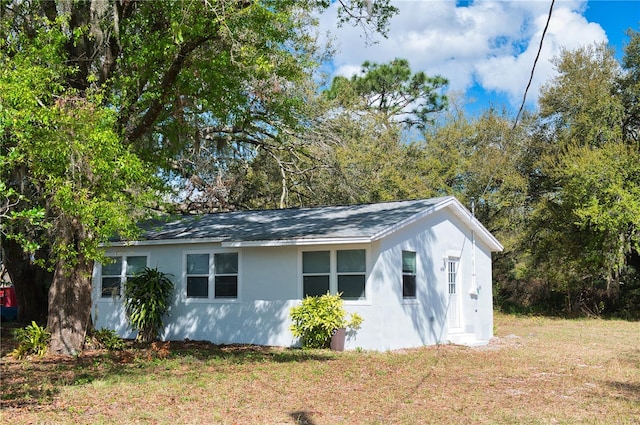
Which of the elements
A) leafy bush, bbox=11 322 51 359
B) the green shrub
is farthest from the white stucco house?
leafy bush, bbox=11 322 51 359

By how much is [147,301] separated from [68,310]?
2.91 metres

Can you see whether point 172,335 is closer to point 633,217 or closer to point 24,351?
point 24,351

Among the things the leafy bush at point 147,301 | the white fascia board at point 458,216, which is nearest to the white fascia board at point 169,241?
the leafy bush at point 147,301

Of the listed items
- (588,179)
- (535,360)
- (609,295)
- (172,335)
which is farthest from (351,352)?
(609,295)

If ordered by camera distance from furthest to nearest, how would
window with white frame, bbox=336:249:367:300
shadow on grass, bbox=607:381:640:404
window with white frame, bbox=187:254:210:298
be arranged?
window with white frame, bbox=187:254:210:298 < window with white frame, bbox=336:249:367:300 < shadow on grass, bbox=607:381:640:404

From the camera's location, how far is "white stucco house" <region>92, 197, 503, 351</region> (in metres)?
13.9

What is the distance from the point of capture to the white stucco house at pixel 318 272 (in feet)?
45.6

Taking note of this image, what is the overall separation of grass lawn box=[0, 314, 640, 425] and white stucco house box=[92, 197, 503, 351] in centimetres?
89

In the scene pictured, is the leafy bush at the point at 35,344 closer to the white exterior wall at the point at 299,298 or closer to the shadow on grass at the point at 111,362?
the shadow on grass at the point at 111,362

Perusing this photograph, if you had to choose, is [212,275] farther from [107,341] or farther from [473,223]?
[473,223]

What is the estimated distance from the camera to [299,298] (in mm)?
14438

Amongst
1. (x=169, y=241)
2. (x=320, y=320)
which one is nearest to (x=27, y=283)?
(x=169, y=241)

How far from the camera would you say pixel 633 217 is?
23.2m

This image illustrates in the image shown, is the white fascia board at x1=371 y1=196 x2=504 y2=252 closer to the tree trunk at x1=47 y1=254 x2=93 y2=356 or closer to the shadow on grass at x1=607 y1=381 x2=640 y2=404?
the shadow on grass at x1=607 y1=381 x2=640 y2=404
